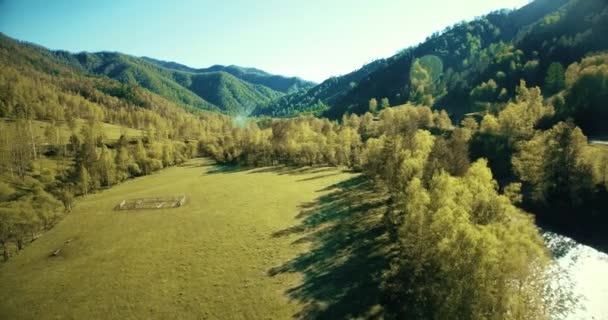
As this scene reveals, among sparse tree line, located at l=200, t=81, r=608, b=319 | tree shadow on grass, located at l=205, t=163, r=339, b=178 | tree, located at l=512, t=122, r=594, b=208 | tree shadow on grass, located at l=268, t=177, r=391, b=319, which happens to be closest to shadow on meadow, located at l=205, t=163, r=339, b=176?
tree shadow on grass, located at l=205, t=163, r=339, b=178

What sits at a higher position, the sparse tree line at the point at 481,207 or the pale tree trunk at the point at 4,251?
the sparse tree line at the point at 481,207

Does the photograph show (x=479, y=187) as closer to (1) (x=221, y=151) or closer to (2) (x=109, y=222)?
(2) (x=109, y=222)

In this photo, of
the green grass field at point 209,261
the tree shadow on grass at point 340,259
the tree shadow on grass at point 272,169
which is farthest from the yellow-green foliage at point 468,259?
the tree shadow on grass at point 272,169

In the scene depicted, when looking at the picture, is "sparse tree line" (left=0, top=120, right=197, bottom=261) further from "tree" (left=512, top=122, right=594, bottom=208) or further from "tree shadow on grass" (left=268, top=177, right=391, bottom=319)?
"tree" (left=512, top=122, right=594, bottom=208)

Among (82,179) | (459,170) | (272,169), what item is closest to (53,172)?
(82,179)

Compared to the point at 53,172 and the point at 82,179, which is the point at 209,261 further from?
the point at 53,172

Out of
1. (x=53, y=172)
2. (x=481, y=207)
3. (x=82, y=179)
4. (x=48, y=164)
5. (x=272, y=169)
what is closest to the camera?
(x=481, y=207)

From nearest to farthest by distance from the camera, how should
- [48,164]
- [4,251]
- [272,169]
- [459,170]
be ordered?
[459,170], [4,251], [48,164], [272,169]

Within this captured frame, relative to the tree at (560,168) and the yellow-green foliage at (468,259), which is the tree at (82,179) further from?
the tree at (560,168)
